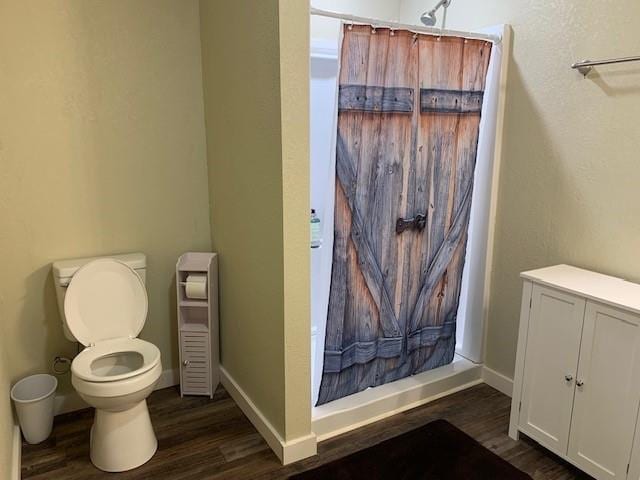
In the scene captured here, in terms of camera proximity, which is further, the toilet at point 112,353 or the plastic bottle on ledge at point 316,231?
the plastic bottle on ledge at point 316,231

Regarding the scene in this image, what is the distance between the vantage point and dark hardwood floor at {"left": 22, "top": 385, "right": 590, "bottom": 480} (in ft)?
7.10

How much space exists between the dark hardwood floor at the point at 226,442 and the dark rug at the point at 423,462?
7cm

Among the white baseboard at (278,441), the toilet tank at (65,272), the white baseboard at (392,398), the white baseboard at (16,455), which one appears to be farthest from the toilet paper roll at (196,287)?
the white baseboard at (16,455)

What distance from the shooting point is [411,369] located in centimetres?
271

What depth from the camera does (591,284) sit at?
2.09 m

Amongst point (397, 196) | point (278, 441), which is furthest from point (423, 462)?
point (397, 196)

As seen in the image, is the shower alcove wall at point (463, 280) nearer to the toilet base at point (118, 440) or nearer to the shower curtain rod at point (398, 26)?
the shower curtain rod at point (398, 26)

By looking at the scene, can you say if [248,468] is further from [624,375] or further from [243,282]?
[624,375]

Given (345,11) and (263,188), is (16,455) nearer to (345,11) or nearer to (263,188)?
(263,188)

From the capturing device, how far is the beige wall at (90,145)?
89.5 inches

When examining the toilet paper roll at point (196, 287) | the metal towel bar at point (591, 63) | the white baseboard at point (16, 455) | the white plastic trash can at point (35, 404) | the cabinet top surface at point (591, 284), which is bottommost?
the white baseboard at point (16, 455)

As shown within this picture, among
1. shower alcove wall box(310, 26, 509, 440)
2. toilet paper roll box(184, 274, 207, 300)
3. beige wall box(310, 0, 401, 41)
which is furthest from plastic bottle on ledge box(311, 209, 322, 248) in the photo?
beige wall box(310, 0, 401, 41)

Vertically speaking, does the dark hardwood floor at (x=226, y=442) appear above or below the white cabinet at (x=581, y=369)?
below

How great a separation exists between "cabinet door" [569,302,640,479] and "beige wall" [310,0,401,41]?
6.78 ft
